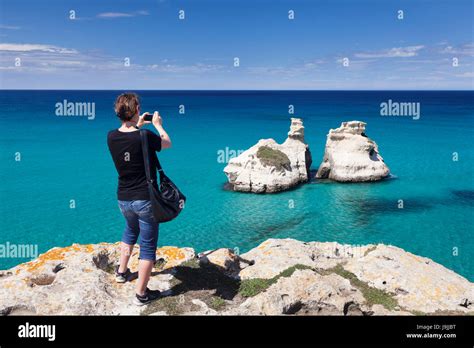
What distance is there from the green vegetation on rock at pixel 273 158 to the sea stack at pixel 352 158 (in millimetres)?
5765

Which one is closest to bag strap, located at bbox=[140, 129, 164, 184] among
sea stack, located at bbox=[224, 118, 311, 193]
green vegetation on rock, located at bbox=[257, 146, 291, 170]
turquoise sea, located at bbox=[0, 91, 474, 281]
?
turquoise sea, located at bbox=[0, 91, 474, 281]

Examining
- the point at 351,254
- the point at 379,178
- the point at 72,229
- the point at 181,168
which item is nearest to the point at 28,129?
the point at 181,168

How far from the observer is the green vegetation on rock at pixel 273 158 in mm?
37469

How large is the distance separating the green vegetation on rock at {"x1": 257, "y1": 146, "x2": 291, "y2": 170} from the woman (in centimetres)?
3035

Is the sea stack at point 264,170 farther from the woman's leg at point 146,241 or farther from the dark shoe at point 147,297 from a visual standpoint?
the woman's leg at point 146,241

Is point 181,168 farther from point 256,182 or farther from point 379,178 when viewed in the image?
point 379,178

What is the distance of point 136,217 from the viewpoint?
739cm

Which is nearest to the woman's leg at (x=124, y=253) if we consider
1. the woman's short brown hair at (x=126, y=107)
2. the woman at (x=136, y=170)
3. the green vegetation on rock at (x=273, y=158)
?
the woman at (x=136, y=170)

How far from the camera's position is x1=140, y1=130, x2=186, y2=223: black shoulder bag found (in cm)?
666

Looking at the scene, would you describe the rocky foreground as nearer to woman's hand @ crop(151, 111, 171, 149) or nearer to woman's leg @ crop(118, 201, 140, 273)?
woman's leg @ crop(118, 201, 140, 273)

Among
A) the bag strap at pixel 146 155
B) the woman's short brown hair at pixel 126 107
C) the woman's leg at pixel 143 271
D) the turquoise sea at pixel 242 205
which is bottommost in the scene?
the turquoise sea at pixel 242 205

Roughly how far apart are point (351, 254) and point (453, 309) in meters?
4.61

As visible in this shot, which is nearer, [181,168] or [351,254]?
[351,254]

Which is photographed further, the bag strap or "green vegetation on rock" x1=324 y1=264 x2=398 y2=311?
"green vegetation on rock" x1=324 y1=264 x2=398 y2=311
